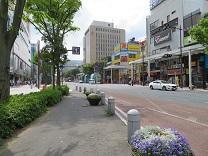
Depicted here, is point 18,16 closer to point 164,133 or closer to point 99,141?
point 99,141

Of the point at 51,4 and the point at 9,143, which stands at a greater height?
the point at 51,4

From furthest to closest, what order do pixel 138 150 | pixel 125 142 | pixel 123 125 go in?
pixel 123 125
pixel 125 142
pixel 138 150

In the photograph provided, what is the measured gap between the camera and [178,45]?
3784 cm

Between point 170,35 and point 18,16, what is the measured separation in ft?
120

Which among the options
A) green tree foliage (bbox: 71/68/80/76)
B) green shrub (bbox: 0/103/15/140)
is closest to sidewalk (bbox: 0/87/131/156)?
green shrub (bbox: 0/103/15/140)

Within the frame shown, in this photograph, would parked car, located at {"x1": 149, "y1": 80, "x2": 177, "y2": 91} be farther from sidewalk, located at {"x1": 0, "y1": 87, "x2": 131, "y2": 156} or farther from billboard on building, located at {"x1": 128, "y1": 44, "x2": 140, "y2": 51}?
billboard on building, located at {"x1": 128, "y1": 44, "x2": 140, "y2": 51}

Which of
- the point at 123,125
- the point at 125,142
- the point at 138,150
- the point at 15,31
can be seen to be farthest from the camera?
the point at 15,31

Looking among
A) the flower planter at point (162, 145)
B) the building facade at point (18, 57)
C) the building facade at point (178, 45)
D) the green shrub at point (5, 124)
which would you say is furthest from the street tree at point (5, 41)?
the building facade at point (18, 57)

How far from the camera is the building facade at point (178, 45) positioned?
3195 centimetres

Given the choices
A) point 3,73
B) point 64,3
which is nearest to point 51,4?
point 64,3

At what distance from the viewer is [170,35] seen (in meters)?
39.7

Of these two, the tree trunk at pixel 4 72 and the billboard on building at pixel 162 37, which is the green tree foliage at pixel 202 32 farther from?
the billboard on building at pixel 162 37

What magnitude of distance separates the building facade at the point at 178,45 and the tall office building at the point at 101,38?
87533 millimetres

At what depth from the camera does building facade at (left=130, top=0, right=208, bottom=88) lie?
1258 inches
